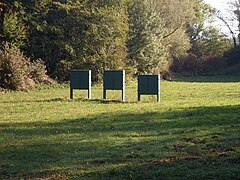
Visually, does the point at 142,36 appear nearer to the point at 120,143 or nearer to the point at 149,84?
the point at 149,84

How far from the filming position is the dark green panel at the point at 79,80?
76.5 ft

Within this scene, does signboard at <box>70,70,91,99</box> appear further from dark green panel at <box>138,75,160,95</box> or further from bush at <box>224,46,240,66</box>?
bush at <box>224,46,240,66</box>

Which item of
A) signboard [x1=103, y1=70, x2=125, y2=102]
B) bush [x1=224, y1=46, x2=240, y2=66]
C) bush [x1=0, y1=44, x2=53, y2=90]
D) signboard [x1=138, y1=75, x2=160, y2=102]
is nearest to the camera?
signboard [x1=138, y1=75, x2=160, y2=102]

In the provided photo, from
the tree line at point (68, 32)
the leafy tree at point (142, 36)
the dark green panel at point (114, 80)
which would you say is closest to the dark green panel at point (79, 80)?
the dark green panel at point (114, 80)

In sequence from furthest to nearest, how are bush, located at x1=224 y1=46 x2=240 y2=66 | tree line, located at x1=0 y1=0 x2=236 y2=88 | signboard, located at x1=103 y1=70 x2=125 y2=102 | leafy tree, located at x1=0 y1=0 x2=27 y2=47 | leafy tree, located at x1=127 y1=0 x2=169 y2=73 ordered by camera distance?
1. bush, located at x1=224 y1=46 x2=240 y2=66
2. leafy tree, located at x1=127 y1=0 x2=169 y2=73
3. tree line, located at x1=0 y1=0 x2=236 y2=88
4. leafy tree, located at x1=0 y1=0 x2=27 y2=47
5. signboard, located at x1=103 y1=70 x2=125 y2=102

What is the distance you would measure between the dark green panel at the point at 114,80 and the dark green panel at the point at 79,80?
0.96 m

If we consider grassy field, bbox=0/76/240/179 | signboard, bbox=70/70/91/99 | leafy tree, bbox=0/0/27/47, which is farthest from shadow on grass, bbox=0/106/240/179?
leafy tree, bbox=0/0/27/47

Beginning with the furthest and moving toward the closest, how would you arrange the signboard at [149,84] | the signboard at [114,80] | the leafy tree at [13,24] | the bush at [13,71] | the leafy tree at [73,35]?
the leafy tree at [73,35]
the leafy tree at [13,24]
the bush at [13,71]
the signboard at [114,80]
the signboard at [149,84]

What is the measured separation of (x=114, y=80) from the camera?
75.2 feet

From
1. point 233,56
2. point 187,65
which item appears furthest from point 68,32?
point 233,56

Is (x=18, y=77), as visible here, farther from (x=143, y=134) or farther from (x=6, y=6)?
(x=143, y=134)

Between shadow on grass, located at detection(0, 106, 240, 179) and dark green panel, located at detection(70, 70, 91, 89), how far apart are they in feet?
25.2

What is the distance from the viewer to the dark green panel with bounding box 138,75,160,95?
21.9 meters

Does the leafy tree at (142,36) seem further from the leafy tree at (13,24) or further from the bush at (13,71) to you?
the bush at (13,71)
